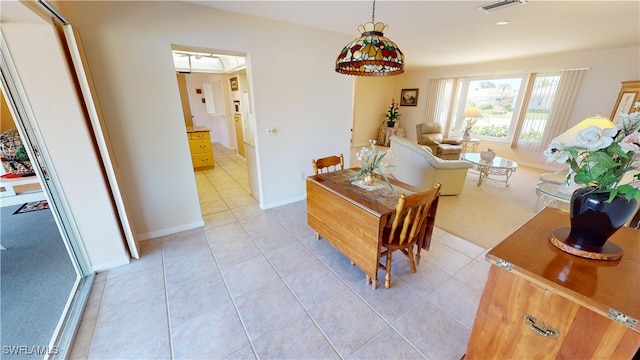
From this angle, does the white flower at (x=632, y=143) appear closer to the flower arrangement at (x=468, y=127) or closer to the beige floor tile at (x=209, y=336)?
the beige floor tile at (x=209, y=336)

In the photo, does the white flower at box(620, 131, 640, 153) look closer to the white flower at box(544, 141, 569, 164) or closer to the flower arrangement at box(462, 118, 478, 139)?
the white flower at box(544, 141, 569, 164)

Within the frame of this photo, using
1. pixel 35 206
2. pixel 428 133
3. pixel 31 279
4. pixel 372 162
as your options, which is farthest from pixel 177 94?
pixel 428 133

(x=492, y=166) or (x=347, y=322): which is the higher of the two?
(x=492, y=166)

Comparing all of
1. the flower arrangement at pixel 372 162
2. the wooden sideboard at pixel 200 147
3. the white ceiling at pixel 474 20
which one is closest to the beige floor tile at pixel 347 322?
the flower arrangement at pixel 372 162

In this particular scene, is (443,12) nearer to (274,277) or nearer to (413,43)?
(413,43)

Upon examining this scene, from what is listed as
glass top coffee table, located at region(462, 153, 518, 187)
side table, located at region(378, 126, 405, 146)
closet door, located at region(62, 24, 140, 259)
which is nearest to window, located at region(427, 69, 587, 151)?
side table, located at region(378, 126, 405, 146)

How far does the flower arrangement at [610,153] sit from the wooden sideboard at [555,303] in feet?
0.95

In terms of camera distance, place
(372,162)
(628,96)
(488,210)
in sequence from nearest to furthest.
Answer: (372,162)
(488,210)
(628,96)

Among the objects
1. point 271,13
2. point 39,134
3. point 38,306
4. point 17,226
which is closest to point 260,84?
point 271,13

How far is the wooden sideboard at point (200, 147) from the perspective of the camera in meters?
4.92

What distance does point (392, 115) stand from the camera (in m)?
7.80

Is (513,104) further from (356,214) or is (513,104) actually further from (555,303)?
(555,303)

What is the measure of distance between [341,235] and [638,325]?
1584 millimetres

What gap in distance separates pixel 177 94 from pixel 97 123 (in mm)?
743
